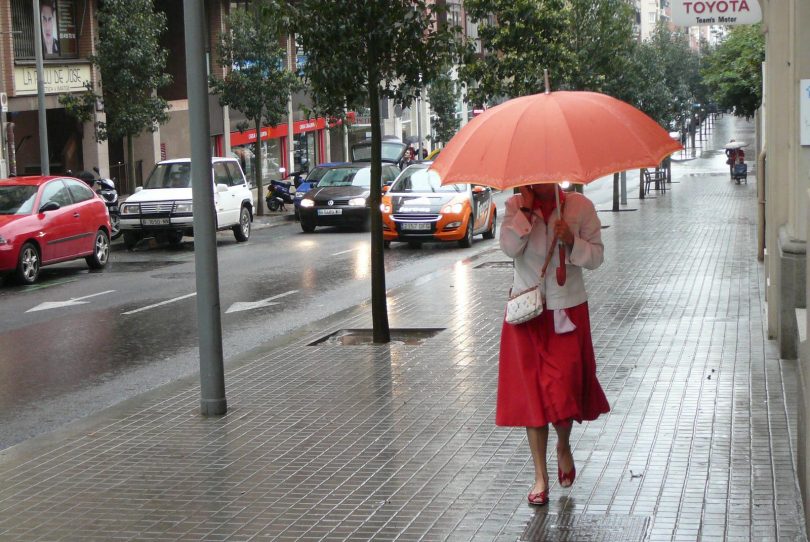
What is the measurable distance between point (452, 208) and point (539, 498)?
59.8 feet

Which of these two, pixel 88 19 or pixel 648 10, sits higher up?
pixel 648 10

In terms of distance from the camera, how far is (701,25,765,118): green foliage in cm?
2339

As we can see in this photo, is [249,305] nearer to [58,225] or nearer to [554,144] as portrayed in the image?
[58,225]

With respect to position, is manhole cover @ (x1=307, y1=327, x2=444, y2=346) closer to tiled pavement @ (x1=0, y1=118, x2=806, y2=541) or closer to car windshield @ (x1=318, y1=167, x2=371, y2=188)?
tiled pavement @ (x1=0, y1=118, x2=806, y2=541)

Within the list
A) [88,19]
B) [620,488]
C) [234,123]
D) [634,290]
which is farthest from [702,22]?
[234,123]

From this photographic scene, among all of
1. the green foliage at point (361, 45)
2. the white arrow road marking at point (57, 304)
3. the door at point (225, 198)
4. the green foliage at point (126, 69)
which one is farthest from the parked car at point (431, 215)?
the green foliage at point (361, 45)

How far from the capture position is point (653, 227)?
2692cm

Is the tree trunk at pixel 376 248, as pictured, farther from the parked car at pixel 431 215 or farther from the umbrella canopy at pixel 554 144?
the parked car at pixel 431 215

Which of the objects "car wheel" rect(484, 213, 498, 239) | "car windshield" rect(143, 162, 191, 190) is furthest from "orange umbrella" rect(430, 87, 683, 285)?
"car windshield" rect(143, 162, 191, 190)

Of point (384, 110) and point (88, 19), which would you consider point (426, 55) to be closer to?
point (88, 19)

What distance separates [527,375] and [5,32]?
1027 inches

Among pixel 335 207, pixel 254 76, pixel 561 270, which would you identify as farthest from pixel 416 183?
pixel 561 270

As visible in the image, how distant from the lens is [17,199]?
20641mm

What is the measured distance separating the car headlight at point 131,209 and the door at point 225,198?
159 cm
